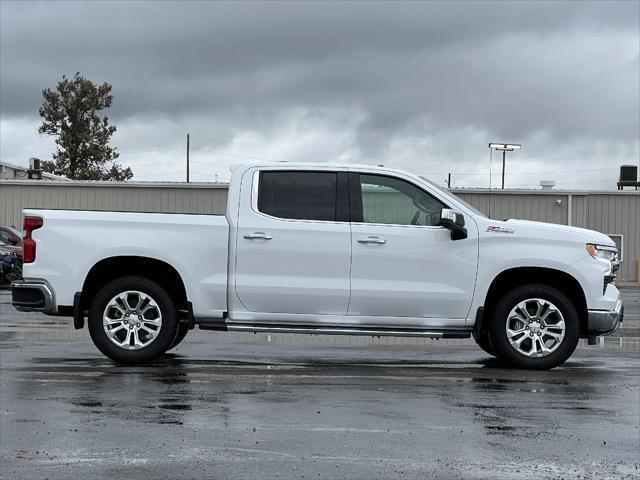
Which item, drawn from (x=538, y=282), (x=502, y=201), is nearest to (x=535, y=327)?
(x=538, y=282)

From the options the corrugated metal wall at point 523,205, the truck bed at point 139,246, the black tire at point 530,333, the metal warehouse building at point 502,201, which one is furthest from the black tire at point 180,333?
the corrugated metal wall at point 523,205

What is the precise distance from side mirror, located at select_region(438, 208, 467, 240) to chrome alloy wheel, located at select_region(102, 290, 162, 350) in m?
2.86

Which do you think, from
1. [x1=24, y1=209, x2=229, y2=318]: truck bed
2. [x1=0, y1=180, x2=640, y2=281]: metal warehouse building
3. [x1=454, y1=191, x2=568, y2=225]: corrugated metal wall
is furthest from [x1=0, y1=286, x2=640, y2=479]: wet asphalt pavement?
[x1=454, y1=191, x2=568, y2=225]: corrugated metal wall

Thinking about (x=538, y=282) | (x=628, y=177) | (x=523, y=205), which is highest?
(x=628, y=177)

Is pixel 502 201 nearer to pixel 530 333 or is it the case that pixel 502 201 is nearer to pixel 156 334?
pixel 530 333

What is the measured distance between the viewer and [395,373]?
32.9 feet

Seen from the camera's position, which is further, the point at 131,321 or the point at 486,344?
the point at 486,344

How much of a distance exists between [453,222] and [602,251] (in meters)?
1.58

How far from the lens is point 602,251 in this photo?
34.9ft

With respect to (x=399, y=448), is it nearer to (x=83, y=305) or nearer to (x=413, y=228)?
(x=413, y=228)

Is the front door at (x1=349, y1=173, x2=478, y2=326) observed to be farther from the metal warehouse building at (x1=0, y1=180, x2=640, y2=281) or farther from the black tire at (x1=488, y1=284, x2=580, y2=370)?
the metal warehouse building at (x1=0, y1=180, x2=640, y2=281)

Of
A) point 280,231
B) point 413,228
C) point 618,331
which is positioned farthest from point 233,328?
point 618,331

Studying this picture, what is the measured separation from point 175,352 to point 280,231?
209cm

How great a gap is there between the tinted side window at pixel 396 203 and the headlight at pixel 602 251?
1.49m
